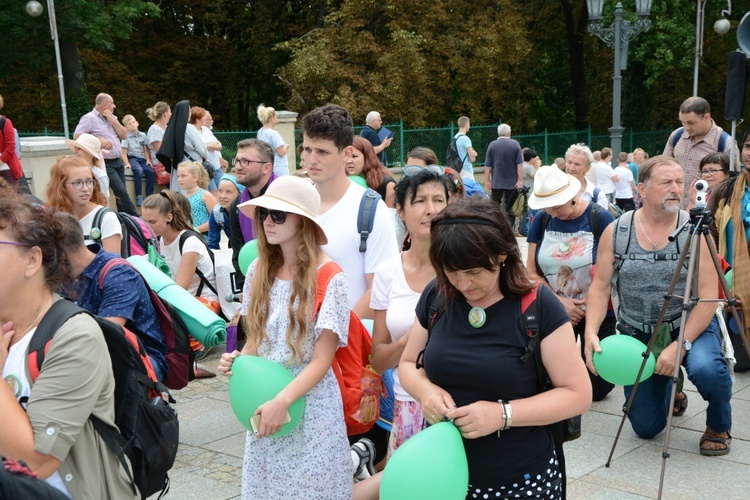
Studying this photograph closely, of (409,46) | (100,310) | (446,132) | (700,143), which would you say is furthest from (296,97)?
(100,310)

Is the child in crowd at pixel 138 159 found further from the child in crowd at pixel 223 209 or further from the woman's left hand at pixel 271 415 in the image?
the woman's left hand at pixel 271 415

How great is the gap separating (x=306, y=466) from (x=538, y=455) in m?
1.00

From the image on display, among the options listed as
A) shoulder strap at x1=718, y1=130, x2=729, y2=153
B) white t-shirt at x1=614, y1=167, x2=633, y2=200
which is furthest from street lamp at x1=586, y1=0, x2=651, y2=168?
shoulder strap at x1=718, y1=130, x2=729, y2=153

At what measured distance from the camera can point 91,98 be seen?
97.3ft

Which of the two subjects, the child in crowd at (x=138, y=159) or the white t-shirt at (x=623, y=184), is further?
the white t-shirt at (x=623, y=184)

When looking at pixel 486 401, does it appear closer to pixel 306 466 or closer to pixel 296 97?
pixel 306 466

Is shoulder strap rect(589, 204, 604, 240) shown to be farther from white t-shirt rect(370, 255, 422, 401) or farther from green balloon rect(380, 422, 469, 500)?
green balloon rect(380, 422, 469, 500)

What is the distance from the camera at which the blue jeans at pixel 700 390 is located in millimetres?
5098

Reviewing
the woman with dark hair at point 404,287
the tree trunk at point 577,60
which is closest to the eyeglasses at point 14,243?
the woman with dark hair at point 404,287

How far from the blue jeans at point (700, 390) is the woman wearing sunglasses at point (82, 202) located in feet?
11.6

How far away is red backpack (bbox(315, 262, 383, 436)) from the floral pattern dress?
83 millimetres

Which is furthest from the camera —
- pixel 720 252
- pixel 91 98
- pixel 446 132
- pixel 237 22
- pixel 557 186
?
pixel 237 22

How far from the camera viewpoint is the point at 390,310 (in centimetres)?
380

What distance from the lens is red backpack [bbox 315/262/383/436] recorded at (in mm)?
3578
